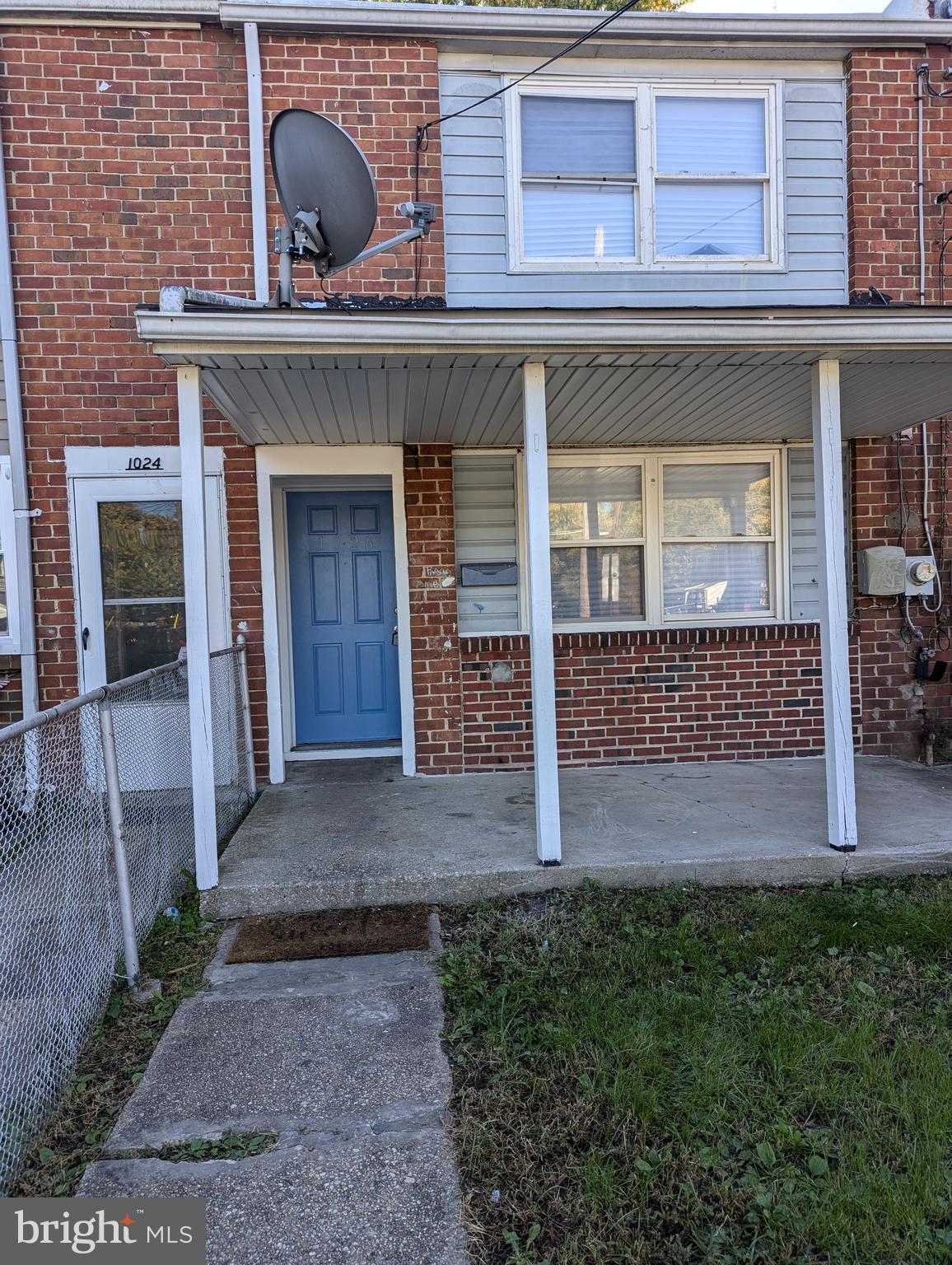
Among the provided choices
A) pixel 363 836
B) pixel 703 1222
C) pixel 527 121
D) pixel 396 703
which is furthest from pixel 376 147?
pixel 703 1222

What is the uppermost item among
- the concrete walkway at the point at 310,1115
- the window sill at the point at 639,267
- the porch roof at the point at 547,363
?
the window sill at the point at 639,267

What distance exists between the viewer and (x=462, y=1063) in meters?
2.57

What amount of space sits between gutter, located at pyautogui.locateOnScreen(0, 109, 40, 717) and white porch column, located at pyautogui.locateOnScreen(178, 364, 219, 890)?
2.27 meters

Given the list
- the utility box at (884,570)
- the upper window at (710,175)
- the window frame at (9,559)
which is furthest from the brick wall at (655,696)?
the window frame at (9,559)

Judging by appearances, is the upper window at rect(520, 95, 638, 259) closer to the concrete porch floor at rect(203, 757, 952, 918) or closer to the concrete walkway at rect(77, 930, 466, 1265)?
the concrete porch floor at rect(203, 757, 952, 918)

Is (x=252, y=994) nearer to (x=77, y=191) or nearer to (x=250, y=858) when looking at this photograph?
(x=250, y=858)

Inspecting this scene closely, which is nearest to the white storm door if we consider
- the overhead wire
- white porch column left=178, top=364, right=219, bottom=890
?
white porch column left=178, top=364, right=219, bottom=890

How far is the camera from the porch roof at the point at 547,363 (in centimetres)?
350

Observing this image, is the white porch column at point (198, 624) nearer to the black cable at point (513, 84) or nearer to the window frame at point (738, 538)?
the black cable at point (513, 84)

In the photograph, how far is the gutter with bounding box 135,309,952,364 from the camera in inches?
135

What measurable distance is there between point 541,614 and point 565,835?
1.31m

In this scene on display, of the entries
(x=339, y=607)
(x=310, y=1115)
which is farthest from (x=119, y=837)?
(x=339, y=607)

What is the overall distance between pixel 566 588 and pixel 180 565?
288 centimetres

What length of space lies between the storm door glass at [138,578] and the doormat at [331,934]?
102 inches
